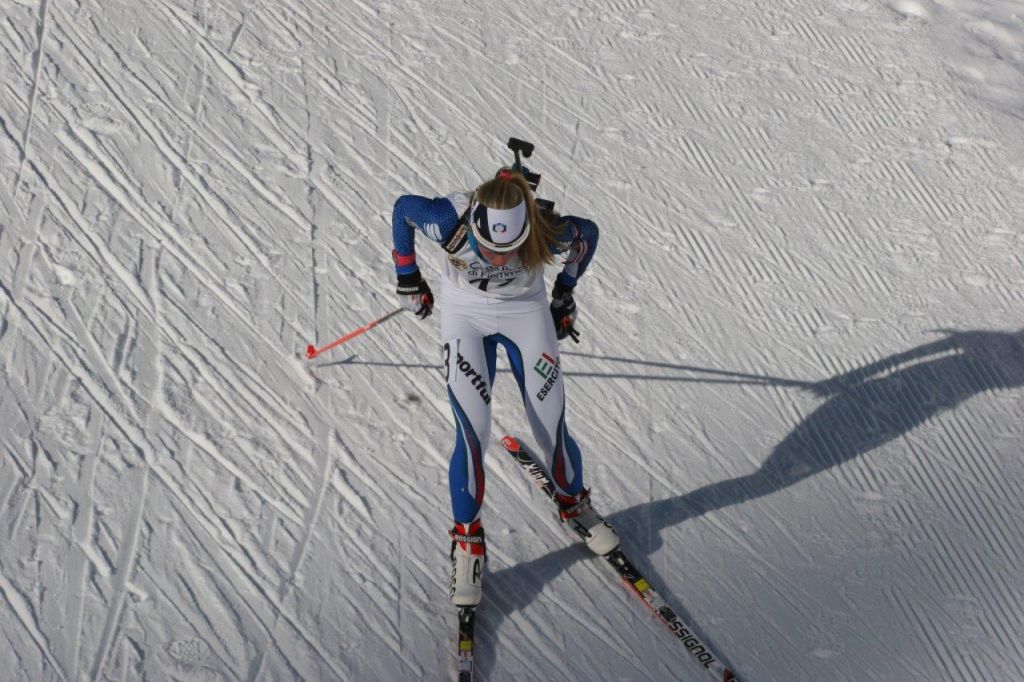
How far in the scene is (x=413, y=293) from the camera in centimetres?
563

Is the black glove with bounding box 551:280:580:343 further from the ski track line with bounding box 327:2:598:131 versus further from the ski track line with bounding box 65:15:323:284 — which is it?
the ski track line with bounding box 327:2:598:131

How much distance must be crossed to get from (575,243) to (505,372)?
1.98 m

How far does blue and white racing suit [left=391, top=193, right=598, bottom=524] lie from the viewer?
5.25m

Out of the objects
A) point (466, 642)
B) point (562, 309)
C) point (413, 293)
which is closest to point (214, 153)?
point (413, 293)

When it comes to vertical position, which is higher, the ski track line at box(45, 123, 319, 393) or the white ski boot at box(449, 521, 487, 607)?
the ski track line at box(45, 123, 319, 393)

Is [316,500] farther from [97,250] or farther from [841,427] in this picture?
[841,427]

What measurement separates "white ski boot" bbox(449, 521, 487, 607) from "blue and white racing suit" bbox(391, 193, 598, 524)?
7 centimetres

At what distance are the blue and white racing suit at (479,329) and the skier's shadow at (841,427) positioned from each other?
0.67 m

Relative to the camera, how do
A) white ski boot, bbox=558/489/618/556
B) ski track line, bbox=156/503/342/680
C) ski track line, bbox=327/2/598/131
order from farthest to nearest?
ski track line, bbox=327/2/598/131 < white ski boot, bbox=558/489/618/556 < ski track line, bbox=156/503/342/680

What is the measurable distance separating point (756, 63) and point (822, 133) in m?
1.15

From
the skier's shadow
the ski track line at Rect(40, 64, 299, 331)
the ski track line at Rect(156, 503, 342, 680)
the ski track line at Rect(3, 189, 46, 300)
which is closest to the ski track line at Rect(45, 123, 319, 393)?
Result: the ski track line at Rect(40, 64, 299, 331)

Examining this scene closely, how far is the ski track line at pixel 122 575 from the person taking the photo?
4.90 metres

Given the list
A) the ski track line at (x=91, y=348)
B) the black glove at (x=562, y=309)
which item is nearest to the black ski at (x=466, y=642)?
the black glove at (x=562, y=309)

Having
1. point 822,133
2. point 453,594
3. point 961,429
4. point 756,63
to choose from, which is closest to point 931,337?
point 961,429
